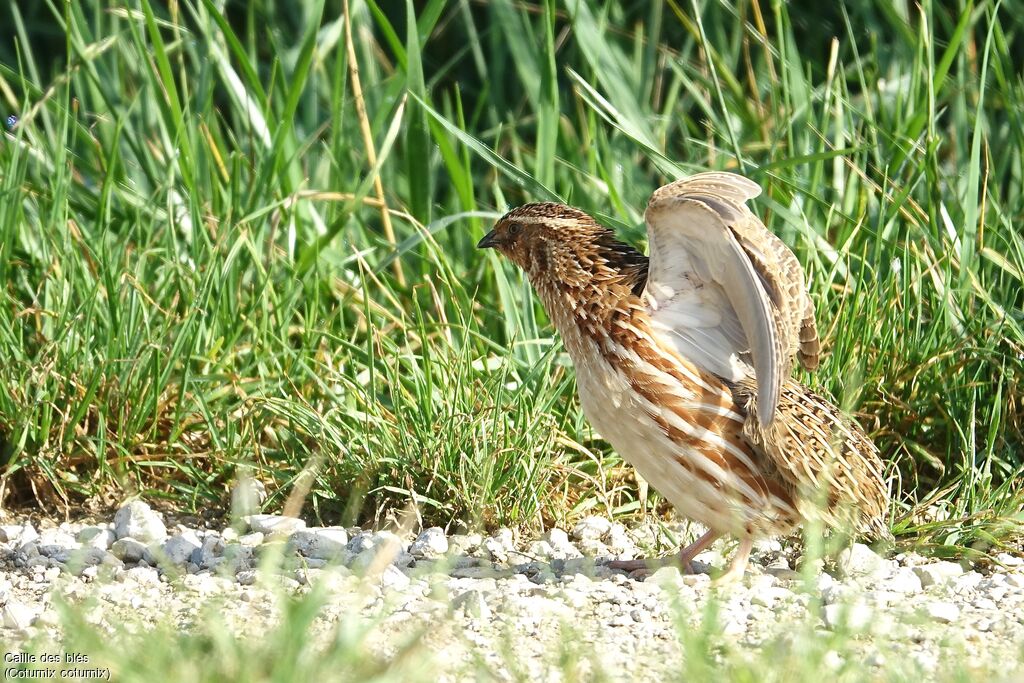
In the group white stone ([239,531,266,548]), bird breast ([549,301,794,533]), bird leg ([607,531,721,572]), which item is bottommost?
white stone ([239,531,266,548])

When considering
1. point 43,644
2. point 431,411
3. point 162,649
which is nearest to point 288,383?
point 431,411

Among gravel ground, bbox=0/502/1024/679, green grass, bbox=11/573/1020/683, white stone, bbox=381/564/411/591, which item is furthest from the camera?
white stone, bbox=381/564/411/591

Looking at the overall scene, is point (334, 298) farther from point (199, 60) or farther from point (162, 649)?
point (162, 649)

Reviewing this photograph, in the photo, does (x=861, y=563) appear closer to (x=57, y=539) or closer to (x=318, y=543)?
(x=318, y=543)

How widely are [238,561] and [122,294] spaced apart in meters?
1.46

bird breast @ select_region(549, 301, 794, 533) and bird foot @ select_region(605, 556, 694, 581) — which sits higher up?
bird breast @ select_region(549, 301, 794, 533)

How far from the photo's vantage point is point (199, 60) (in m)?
7.16

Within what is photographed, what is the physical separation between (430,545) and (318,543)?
1.21 feet

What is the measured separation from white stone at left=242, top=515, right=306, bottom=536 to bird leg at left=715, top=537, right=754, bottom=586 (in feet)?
4.63

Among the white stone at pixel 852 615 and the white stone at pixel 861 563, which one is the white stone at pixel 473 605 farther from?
the white stone at pixel 861 563

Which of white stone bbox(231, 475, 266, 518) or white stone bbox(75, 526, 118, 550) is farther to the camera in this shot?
white stone bbox(231, 475, 266, 518)

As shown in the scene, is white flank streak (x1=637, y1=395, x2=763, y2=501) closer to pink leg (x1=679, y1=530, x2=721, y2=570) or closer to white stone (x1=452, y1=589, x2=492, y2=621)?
pink leg (x1=679, y1=530, x2=721, y2=570)

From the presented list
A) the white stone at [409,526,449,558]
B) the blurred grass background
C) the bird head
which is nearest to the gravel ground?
the white stone at [409,526,449,558]

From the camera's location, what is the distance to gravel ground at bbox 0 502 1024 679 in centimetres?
379
